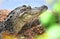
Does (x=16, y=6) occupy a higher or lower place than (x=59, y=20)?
lower

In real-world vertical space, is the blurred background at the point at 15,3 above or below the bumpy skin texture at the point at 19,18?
above

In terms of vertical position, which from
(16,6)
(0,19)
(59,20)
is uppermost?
(59,20)

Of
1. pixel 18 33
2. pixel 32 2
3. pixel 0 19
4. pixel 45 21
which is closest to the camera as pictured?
pixel 45 21

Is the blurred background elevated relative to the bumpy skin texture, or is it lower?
elevated

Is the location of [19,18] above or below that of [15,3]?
below

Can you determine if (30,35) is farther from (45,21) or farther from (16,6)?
(45,21)

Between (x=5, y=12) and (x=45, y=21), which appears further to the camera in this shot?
(x=5, y=12)

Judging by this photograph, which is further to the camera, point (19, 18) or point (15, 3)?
point (19, 18)

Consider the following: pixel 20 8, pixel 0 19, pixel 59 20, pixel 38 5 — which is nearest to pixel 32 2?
pixel 38 5
